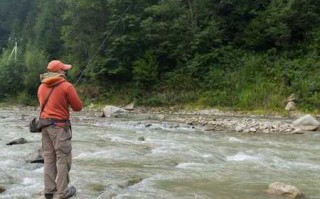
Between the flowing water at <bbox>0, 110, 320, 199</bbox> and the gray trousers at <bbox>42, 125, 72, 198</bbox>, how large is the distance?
1.93ft

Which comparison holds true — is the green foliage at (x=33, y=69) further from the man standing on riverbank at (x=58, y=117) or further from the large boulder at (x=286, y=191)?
the large boulder at (x=286, y=191)

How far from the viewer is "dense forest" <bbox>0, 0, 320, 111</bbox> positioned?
92.8ft

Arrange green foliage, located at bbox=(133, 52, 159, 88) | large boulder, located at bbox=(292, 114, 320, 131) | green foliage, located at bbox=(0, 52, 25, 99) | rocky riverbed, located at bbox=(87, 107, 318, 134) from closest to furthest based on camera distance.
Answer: rocky riverbed, located at bbox=(87, 107, 318, 134)
large boulder, located at bbox=(292, 114, 320, 131)
green foliage, located at bbox=(133, 52, 159, 88)
green foliage, located at bbox=(0, 52, 25, 99)

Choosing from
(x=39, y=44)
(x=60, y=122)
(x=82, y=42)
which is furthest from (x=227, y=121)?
(x=39, y=44)

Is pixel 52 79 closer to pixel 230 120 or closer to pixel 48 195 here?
pixel 48 195

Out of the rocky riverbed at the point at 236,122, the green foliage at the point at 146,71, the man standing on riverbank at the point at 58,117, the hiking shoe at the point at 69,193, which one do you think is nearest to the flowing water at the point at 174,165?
the hiking shoe at the point at 69,193

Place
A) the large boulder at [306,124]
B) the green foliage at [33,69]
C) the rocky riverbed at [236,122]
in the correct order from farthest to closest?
the green foliage at [33,69]
the large boulder at [306,124]
the rocky riverbed at [236,122]

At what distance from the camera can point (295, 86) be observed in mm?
26375

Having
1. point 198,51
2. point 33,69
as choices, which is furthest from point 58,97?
point 33,69

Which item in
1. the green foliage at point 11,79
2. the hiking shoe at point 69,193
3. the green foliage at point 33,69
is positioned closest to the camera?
the hiking shoe at point 69,193

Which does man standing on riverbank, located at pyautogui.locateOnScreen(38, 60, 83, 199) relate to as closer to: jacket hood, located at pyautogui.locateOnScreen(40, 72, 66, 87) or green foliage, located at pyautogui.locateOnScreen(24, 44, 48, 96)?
jacket hood, located at pyautogui.locateOnScreen(40, 72, 66, 87)

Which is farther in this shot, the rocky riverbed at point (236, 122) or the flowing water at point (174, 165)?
the rocky riverbed at point (236, 122)

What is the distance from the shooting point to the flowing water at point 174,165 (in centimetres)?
762

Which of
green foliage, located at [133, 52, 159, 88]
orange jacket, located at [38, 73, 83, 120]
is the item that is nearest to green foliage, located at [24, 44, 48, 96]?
green foliage, located at [133, 52, 159, 88]
